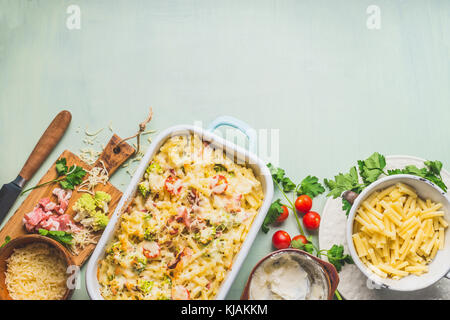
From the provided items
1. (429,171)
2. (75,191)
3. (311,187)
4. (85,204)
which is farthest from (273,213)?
(75,191)

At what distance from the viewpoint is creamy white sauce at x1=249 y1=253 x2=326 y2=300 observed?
90.0 inches

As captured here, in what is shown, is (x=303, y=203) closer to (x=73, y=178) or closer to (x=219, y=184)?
(x=219, y=184)

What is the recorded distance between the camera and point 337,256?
7.99 feet

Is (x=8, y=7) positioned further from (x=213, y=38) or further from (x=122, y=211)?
(x=122, y=211)

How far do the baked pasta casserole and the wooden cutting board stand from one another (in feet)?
1.12

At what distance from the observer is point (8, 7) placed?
286cm

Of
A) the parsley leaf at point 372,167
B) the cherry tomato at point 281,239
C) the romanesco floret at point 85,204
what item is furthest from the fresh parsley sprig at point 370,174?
the romanesco floret at point 85,204

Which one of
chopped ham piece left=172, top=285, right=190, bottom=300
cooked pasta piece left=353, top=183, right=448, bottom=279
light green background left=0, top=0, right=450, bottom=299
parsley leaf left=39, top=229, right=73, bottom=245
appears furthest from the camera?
light green background left=0, top=0, right=450, bottom=299

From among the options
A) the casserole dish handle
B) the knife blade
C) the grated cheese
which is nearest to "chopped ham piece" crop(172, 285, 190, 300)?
the grated cheese

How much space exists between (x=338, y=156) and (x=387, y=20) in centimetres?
109

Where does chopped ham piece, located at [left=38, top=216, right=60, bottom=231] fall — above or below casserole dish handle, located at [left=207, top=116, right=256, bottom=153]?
below

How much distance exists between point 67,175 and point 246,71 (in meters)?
1.42

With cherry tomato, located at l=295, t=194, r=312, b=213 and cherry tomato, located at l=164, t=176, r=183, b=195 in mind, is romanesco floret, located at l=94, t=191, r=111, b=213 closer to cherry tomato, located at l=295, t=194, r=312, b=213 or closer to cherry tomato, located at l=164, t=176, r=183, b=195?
cherry tomato, located at l=164, t=176, r=183, b=195

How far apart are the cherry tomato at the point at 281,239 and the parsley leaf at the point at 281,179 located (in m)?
0.30
